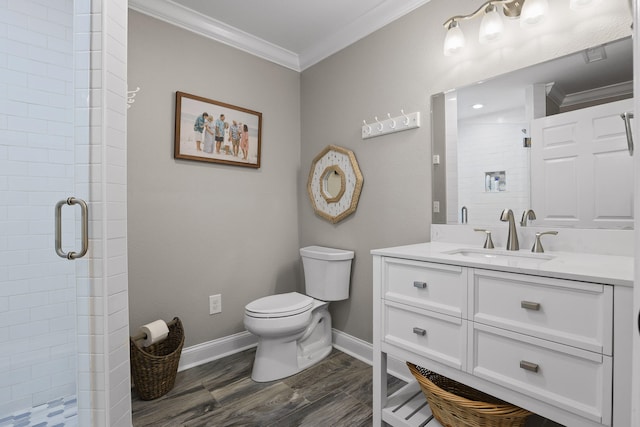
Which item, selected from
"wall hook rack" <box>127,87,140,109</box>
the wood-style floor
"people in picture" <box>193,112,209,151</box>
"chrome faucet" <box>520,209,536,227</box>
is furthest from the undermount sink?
"wall hook rack" <box>127,87,140,109</box>

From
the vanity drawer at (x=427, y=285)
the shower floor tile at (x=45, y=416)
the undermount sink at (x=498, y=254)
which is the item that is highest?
the undermount sink at (x=498, y=254)

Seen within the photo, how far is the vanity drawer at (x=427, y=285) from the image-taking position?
1.18 metres

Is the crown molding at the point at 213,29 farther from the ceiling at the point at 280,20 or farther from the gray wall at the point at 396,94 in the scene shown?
the gray wall at the point at 396,94

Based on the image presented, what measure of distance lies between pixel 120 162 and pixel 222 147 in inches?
44.4

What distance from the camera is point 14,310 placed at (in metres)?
1.37

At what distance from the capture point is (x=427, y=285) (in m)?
1.28

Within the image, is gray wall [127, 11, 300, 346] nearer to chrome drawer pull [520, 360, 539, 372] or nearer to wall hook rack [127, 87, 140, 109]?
wall hook rack [127, 87, 140, 109]

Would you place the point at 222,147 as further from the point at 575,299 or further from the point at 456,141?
the point at 575,299

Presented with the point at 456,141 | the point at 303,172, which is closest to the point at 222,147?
the point at 303,172

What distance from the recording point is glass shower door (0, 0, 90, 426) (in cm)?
132

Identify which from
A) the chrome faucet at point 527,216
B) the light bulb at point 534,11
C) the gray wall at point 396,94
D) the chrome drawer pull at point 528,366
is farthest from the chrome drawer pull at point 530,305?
the light bulb at point 534,11

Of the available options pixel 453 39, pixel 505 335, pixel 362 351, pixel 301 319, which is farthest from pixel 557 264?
pixel 362 351

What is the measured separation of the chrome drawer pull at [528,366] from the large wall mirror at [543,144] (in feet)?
2.31

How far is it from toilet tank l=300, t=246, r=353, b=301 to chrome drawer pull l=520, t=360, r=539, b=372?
1285 mm
